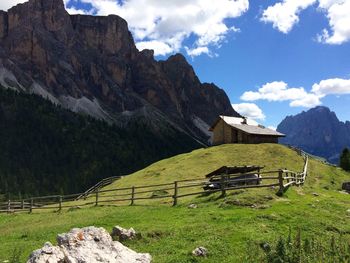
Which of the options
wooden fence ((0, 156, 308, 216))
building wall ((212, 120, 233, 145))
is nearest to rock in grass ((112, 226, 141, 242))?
wooden fence ((0, 156, 308, 216))

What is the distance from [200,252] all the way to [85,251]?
18.9 ft

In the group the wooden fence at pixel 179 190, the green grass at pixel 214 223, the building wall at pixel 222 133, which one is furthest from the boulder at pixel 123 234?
the building wall at pixel 222 133

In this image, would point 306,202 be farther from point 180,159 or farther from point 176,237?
point 180,159

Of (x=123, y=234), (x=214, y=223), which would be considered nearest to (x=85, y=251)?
(x=123, y=234)

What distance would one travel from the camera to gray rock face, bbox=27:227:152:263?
13227mm

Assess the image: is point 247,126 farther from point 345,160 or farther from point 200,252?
point 200,252

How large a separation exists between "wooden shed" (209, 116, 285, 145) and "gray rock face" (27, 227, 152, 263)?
65.1 m

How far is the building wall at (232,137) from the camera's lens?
80.3 meters

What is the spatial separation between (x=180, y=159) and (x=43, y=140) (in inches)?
5539

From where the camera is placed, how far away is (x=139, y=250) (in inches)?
770

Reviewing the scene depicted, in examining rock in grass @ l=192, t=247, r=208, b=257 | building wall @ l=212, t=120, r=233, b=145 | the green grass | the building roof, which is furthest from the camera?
building wall @ l=212, t=120, r=233, b=145

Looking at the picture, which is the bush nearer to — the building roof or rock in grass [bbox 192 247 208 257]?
rock in grass [bbox 192 247 208 257]

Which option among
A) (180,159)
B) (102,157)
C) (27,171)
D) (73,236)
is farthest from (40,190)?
(73,236)

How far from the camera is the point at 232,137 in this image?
3282 inches
